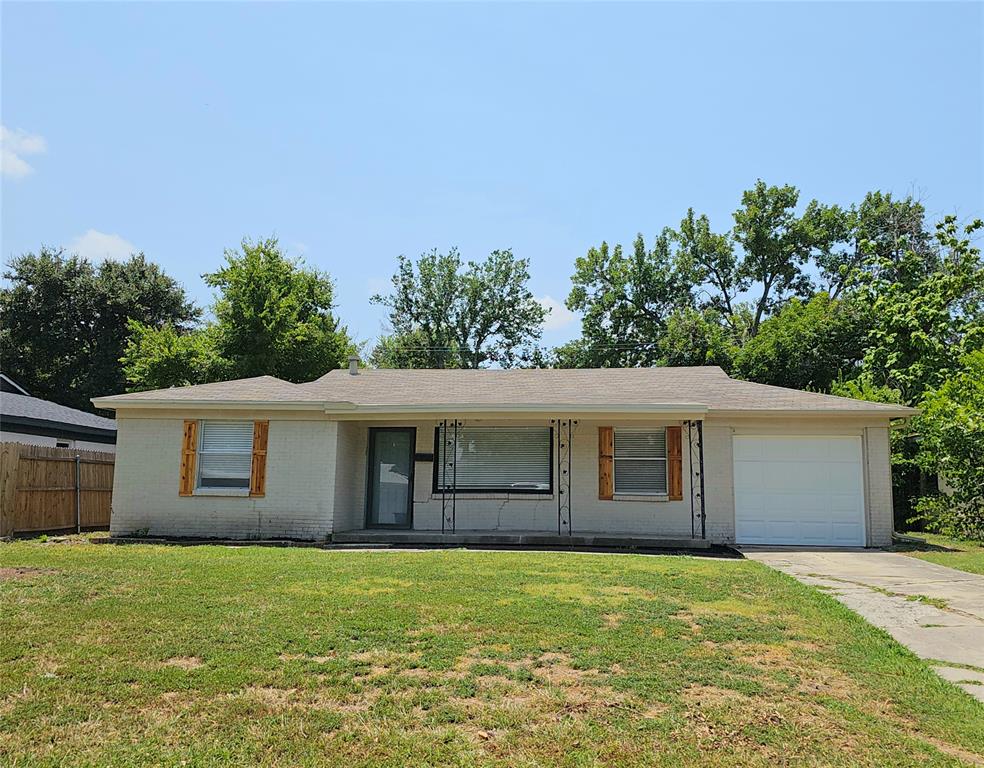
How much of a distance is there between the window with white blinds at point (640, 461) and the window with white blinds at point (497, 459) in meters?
1.27

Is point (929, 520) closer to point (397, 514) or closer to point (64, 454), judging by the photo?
point (397, 514)

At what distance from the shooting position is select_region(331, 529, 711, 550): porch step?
12.3 m

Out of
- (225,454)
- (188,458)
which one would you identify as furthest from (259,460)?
(188,458)

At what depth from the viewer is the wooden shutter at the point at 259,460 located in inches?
504

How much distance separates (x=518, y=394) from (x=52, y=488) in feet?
28.4

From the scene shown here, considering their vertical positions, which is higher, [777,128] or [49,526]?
[777,128]

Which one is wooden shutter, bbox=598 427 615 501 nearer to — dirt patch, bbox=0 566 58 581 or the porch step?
the porch step

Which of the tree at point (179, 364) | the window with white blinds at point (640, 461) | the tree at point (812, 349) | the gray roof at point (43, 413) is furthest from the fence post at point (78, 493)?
the tree at point (812, 349)

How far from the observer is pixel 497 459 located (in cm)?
1398

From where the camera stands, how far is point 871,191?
3178 centimetres

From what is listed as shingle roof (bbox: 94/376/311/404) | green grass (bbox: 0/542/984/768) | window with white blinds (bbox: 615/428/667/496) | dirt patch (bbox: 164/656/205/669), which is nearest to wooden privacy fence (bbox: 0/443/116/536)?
shingle roof (bbox: 94/376/311/404)

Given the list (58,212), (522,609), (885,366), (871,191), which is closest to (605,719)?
(522,609)

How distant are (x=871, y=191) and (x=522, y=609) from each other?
1241 inches

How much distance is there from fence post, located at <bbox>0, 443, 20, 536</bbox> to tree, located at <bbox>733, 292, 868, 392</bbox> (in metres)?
21.1
